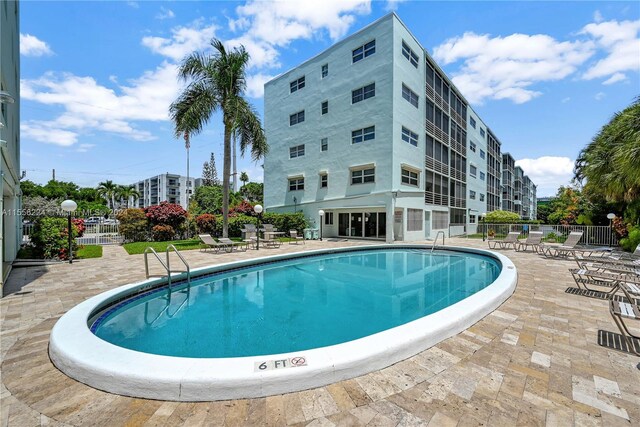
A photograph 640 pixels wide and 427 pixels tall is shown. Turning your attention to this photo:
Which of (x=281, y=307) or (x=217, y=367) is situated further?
(x=281, y=307)

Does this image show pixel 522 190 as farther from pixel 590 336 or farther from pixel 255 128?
pixel 590 336

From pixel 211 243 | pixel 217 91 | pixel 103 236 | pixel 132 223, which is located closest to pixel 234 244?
pixel 211 243

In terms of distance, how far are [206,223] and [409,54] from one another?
20340 millimetres

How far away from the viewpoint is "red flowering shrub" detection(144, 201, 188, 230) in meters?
18.5

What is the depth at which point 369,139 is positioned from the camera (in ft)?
68.8

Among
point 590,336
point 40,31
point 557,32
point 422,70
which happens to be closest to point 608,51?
point 557,32

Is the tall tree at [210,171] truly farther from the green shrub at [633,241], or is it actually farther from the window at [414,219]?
the green shrub at [633,241]

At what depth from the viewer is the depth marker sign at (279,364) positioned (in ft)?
9.08

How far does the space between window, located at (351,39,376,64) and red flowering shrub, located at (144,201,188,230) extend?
702 inches

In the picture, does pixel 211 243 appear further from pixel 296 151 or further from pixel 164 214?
pixel 296 151

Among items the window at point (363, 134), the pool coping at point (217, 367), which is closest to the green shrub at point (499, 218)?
the window at point (363, 134)

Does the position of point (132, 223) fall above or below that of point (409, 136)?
below

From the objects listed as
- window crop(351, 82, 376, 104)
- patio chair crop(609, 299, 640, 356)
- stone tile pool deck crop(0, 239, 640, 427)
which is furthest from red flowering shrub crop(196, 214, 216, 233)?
patio chair crop(609, 299, 640, 356)

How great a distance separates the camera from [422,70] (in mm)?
23312
